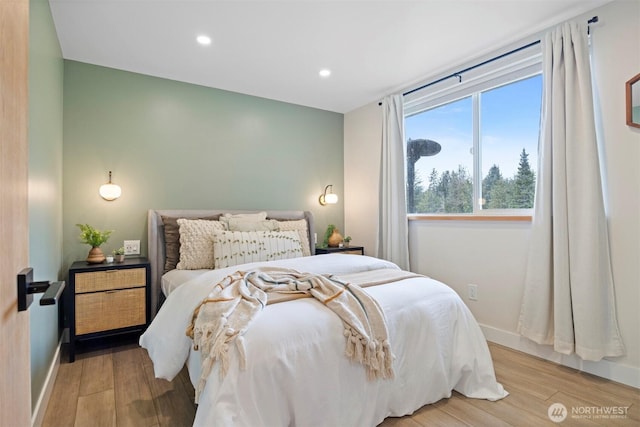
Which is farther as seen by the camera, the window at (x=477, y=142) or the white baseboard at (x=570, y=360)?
the window at (x=477, y=142)

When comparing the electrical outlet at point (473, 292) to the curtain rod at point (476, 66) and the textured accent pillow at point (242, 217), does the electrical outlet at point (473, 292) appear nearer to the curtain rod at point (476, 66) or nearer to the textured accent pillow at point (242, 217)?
the curtain rod at point (476, 66)

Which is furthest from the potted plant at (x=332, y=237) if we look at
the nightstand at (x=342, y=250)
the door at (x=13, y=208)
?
the door at (x=13, y=208)

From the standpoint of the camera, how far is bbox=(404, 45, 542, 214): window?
9.02ft

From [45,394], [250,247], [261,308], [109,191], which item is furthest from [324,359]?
[109,191]

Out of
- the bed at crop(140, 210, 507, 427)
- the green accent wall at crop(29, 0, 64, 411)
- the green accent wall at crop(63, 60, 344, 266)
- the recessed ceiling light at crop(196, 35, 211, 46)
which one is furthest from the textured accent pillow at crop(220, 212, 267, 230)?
the recessed ceiling light at crop(196, 35, 211, 46)

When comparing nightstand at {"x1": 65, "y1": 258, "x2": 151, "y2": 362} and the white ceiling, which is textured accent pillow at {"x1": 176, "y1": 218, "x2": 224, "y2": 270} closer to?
nightstand at {"x1": 65, "y1": 258, "x2": 151, "y2": 362}

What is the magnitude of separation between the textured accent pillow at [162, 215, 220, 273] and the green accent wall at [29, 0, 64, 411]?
2.59ft

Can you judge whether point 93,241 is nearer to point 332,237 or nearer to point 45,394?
point 45,394

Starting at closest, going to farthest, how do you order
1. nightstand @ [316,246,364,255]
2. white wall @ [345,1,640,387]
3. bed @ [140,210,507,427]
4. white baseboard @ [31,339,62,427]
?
bed @ [140,210,507,427], white baseboard @ [31,339,62,427], white wall @ [345,1,640,387], nightstand @ [316,246,364,255]

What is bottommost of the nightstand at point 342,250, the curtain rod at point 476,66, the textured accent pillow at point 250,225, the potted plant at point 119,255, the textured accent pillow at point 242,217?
the nightstand at point 342,250

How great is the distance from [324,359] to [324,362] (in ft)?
0.04

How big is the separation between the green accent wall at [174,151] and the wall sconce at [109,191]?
0.20ft

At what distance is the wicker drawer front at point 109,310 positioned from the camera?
2.54 meters

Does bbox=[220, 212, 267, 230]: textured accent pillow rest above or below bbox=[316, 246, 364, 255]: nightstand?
above
